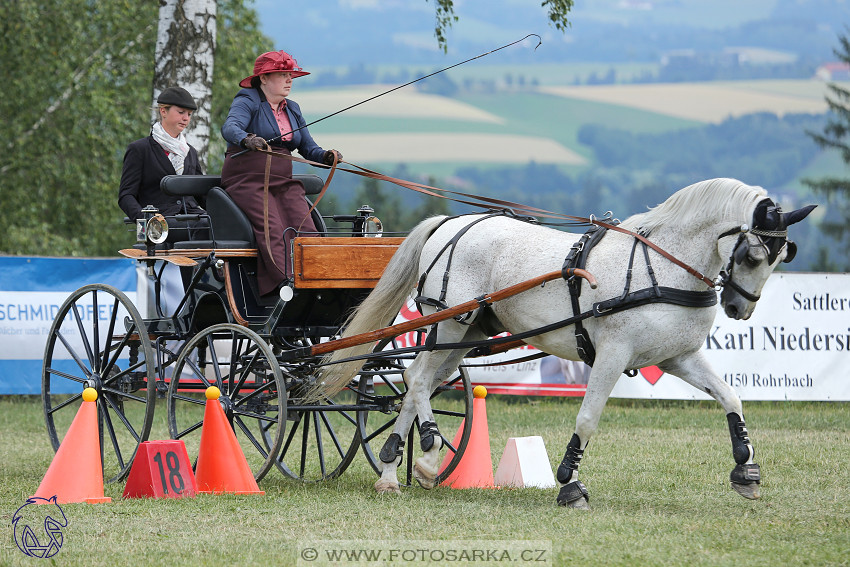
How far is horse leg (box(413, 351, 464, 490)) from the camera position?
6172 mm

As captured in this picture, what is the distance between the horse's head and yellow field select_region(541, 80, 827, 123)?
12561cm

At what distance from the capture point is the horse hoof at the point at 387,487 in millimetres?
6203

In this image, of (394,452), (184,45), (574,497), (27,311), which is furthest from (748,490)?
(27,311)

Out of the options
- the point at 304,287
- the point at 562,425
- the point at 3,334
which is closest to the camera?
the point at 304,287

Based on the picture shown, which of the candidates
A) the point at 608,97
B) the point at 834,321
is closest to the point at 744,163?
the point at 608,97

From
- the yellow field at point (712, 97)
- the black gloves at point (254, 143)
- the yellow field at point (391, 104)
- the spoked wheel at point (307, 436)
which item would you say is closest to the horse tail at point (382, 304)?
the spoked wheel at point (307, 436)

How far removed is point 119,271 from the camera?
36.0ft

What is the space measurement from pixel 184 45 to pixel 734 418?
653cm

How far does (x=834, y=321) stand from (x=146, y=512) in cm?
753

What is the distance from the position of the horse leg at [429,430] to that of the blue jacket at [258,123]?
1534 mm

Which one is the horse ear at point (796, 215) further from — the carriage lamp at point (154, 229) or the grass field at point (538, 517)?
the carriage lamp at point (154, 229)

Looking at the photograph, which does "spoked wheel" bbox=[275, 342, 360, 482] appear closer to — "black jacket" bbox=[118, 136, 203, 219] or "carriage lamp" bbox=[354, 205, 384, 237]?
"carriage lamp" bbox=[354, 205, 384, 237]

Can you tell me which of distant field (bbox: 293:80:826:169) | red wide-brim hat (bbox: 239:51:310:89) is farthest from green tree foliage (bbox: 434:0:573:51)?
distant field (bbox: 293:80:826:169)

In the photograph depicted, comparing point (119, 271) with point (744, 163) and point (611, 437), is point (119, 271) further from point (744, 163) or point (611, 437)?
point (744, 163)
